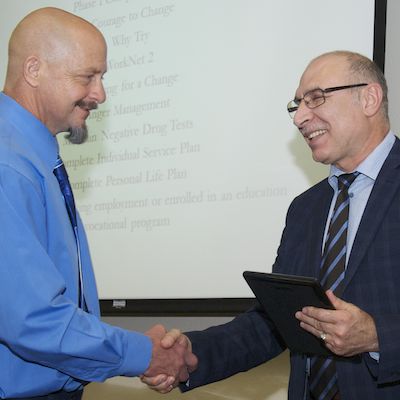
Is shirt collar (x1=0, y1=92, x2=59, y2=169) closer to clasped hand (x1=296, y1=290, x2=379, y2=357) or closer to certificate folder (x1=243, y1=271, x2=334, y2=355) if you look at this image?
certificate folder (x1=243, y1=271, x2=334, y2=355)

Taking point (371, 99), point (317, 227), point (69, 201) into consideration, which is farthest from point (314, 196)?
point (69, 201)

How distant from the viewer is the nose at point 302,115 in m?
2.61

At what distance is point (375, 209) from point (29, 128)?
112 cm

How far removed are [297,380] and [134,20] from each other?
2.25 m

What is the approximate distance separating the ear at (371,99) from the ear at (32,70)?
3.74 feet

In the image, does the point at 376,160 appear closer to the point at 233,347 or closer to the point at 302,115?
the point at 302,115

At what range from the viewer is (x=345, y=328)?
2049 mm

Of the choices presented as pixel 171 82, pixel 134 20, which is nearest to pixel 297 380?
pixel 171 82

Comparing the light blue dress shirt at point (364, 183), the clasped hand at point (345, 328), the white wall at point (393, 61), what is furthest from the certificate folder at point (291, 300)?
the white wall at point (393, 61)

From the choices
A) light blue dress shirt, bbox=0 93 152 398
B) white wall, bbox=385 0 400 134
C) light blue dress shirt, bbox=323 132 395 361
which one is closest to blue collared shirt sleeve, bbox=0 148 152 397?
light blue dress shirt, bbox=0 93 152 398

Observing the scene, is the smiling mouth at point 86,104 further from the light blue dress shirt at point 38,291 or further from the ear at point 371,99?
the ear at point 371,99

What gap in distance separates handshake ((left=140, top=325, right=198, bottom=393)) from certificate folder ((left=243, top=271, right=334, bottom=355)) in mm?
370

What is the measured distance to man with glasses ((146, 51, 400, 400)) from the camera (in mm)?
2104

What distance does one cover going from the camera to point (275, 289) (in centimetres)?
218
